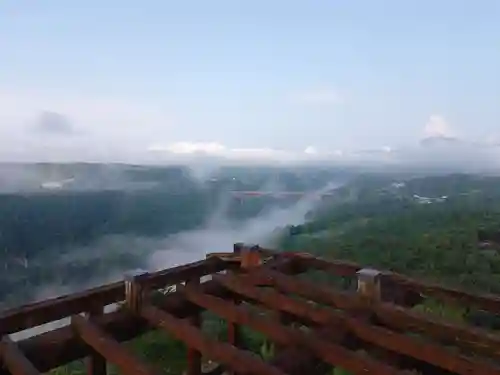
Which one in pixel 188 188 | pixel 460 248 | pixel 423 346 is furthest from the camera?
pixel 188 188

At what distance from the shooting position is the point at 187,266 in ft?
10.6

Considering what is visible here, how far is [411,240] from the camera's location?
3388cm

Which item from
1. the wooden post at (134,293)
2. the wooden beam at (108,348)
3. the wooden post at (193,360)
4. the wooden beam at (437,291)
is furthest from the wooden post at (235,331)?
the wooden beam at (108,348)

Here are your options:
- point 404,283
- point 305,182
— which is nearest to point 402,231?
point 404,283

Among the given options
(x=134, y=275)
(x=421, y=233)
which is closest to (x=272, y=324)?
(x=134, y=275)

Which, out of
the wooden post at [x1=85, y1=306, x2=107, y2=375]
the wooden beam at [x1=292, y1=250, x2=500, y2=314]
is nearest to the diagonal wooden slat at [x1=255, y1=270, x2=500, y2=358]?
the wooden beam at [x1=292, y1=250, x2=500, y2=314]

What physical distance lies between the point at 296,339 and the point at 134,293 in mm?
1042

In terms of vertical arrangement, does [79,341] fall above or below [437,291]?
below

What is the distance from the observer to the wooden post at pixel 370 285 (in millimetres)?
2936

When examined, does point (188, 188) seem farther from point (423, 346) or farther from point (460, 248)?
point (423, 346)

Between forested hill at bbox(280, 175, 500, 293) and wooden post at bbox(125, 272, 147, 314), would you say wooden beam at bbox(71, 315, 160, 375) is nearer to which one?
wooden post at bbox(125, 272, 147, 314)

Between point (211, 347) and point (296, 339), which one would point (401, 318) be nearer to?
point (296, 339)

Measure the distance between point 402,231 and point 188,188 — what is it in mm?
39205

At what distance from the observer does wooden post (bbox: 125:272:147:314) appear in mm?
2787
